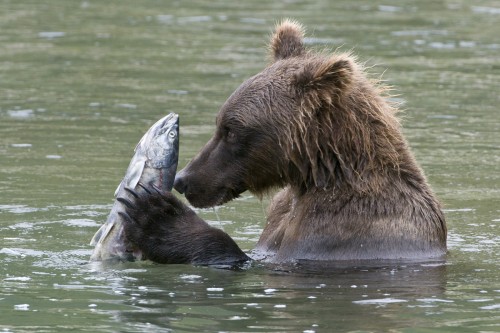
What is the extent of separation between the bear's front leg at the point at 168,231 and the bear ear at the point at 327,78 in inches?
48.3

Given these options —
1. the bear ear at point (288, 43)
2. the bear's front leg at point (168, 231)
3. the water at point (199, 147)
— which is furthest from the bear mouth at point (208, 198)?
the bear ear at point (288, 43)

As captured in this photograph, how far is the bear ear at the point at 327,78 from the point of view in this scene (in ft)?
29.5

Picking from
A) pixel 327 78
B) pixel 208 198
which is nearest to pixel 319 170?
pixel 327 78

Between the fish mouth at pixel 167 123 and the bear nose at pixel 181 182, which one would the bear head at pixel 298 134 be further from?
the fish mouth at pixel 167 123

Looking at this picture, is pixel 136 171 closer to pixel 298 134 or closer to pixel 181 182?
pixel 181 182

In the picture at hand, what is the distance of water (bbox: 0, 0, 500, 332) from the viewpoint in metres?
8.27

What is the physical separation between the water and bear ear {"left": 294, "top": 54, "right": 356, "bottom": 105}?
1241mm

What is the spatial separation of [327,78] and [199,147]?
5.30 m

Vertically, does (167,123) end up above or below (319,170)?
above

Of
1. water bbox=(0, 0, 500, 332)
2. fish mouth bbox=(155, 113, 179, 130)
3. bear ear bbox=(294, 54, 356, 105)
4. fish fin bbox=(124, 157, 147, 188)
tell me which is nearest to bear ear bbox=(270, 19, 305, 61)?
bear ear bbox=(294, 54, 356, 105)

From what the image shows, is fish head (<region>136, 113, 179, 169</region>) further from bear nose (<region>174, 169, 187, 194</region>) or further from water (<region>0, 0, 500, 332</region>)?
→ water (<region>0, 0, 500, 332</region>)

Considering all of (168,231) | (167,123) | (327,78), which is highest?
(327,78)

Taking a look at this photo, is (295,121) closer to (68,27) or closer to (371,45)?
(371,45)

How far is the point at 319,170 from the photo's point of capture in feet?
30.3
